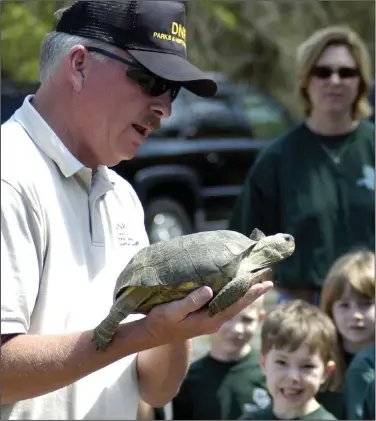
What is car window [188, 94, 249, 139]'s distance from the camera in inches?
440

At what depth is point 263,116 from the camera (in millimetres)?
11977

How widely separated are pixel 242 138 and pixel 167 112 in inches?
350

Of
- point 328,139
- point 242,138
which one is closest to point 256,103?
point 242,138

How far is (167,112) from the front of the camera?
2561mm

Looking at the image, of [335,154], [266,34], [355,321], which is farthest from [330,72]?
[266,34]

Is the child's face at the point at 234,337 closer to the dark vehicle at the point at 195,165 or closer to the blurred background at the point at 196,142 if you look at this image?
the blurred background at the point at 196,142

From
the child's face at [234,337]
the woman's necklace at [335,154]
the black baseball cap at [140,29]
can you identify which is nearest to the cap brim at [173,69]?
the black baseball cap at [140,29]

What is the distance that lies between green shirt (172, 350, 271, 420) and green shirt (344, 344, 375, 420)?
365mm

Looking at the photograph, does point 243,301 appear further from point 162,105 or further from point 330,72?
point 330,72

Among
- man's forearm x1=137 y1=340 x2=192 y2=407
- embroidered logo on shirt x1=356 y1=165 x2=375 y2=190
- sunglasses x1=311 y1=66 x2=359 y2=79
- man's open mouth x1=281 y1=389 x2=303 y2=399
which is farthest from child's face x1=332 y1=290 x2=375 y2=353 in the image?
man's forearm x1=137 y1=340 x2=192 y2=407

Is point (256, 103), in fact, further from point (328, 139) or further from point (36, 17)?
point (328, 139)

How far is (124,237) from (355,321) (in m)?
2.13

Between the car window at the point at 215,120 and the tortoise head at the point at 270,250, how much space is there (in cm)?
867

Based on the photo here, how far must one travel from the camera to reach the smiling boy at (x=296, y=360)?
3949 millimetres
